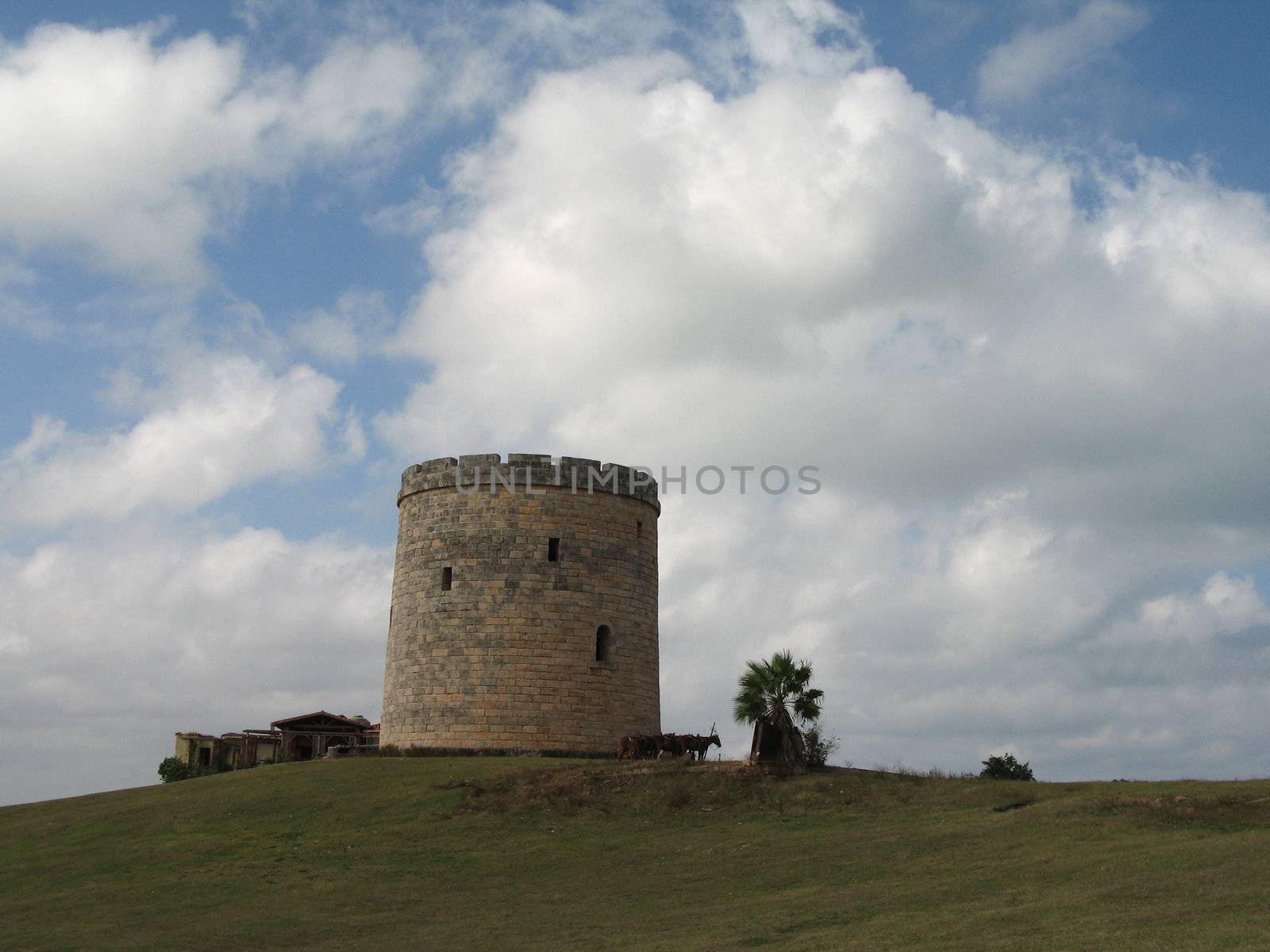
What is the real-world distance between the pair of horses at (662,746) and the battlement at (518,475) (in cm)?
669

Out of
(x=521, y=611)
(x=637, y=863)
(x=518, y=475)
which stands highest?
(x=518, y=475)

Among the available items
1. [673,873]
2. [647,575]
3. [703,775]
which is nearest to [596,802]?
[703,775]

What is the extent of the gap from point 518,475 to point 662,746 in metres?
7.55

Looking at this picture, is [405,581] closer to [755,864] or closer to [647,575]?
[647,575]

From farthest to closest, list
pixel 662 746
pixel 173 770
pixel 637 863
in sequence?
pixel 173 770 < pixel 662 746 < pixel 637 863

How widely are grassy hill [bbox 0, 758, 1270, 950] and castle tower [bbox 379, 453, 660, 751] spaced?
3003mm

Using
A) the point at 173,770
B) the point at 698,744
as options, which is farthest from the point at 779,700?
the point at 173,770

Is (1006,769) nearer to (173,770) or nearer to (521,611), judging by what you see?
(521,611)

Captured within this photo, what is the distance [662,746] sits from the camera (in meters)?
26.0

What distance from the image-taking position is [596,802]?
21984 mm

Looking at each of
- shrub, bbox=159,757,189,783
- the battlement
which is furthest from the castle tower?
shrub, bbox=159,757,189,783

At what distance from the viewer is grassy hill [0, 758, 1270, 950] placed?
43.2 feet

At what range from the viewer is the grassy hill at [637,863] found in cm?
1316

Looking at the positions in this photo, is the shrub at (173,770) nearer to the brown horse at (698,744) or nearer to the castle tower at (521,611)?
the castle tower at (521,611)
